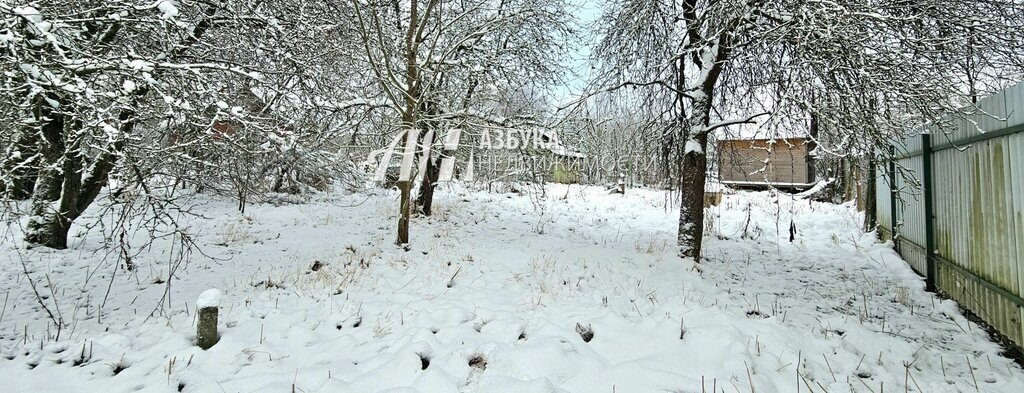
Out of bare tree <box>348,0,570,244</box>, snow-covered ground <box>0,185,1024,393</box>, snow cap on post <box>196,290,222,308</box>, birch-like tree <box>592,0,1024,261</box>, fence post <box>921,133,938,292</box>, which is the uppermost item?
bare tree <box>348,0,570,244</box>

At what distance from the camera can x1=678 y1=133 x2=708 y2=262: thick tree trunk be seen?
6273 millimetres

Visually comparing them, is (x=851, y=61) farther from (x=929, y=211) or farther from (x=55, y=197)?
(x=55, y=197)

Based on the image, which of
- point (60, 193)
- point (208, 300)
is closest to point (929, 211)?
point (208, 300)

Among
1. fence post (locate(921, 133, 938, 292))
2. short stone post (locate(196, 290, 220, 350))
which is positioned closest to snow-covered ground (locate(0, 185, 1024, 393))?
short stone post (locate(196, 290, 220, 350))

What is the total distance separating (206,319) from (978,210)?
6208 millimetres

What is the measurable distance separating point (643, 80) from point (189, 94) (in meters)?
5.65

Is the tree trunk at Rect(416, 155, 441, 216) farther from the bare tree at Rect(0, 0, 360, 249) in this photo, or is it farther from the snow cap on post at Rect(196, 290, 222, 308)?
the snow cap on post at Rect(196, 290, 222, 308)

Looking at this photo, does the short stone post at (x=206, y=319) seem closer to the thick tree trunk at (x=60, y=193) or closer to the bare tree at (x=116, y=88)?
the bare tree at (x=116, y=88)

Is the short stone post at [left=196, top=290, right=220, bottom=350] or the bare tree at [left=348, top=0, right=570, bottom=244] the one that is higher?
the bare tree at [left=348, top=0, right=570, bottom=244]

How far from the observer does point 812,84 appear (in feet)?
13.9

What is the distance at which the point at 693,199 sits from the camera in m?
6.39

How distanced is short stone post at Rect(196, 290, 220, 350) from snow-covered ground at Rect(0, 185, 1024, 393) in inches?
2.9

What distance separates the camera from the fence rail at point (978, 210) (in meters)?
3.24

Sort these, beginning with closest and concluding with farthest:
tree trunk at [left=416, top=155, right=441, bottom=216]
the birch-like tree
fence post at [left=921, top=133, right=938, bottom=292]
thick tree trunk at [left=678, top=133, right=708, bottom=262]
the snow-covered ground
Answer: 1. the snow-covered ground
2. the birch-like tree
3. fence post at [left=921, top=133, right=938, bottom=292]
4. thick tree trunk at [left=678, top=133, right=708, bottom=262]
5. tree trunk at [left=416, top=155, right=441, bottom=216]
